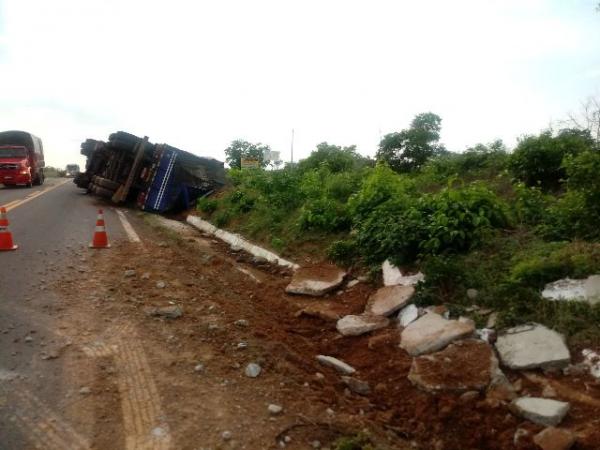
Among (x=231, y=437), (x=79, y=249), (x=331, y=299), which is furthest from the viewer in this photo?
(x=79, y=249)

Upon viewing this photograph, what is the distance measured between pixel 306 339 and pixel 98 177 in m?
15.6

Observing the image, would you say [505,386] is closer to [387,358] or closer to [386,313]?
[387,358]

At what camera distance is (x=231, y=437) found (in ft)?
10.9

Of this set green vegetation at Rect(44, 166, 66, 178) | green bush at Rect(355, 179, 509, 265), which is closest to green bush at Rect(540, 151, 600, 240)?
green bush at Rect(355, 179, 509, 265)

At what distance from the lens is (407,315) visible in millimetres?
5566

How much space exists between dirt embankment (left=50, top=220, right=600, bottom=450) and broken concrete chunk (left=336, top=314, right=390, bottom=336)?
0.09 meters

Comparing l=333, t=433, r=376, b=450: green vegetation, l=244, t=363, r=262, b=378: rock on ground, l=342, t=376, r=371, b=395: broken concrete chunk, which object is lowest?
l=342, t=376, r=371, b=395: broken concrete chunk

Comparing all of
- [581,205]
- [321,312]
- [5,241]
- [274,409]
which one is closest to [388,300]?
[321,312]

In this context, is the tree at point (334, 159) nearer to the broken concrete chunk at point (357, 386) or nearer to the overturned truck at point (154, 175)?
the overturned truck at point (154, 175)

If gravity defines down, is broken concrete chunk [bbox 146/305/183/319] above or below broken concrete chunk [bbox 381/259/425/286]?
below

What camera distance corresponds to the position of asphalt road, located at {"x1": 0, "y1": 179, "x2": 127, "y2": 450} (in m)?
3.85

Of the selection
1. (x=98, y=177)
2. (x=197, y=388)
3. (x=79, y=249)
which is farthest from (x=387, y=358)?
(x=98, y=177)

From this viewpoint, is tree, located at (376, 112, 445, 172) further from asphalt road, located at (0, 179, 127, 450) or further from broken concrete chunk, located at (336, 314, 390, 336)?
broken concrete chunk, located at (336, 314, 390, 336)

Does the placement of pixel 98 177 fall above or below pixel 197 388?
above
